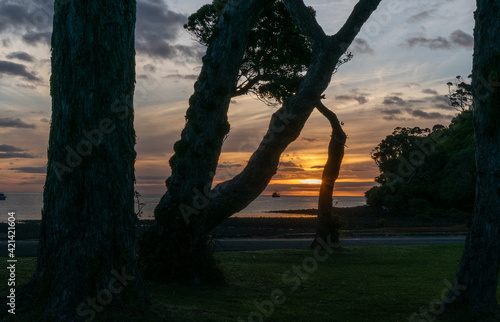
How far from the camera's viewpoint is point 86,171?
5629 millimetres

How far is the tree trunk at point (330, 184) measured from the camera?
16.5m

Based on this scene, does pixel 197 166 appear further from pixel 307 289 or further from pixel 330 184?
pixel 330 184

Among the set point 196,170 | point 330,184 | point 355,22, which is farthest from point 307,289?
Result: point 330,184

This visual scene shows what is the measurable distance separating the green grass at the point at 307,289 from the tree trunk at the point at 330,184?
5.71 feet

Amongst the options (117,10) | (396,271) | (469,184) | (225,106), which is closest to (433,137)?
(469,184)

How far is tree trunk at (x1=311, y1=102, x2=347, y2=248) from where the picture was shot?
16.5 m

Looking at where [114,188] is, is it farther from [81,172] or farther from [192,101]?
[192,101]

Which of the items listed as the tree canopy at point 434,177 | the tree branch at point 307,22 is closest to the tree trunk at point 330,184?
the tree branch at point 307,22

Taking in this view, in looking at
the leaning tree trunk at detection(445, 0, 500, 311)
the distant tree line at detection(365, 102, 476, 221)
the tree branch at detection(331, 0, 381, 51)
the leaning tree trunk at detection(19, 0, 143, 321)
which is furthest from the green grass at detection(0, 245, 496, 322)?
the distant tree line at detection(365, 102, 476, 221)

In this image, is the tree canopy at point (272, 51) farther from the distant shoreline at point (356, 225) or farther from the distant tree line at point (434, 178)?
the distant tree line at point (434, 178)

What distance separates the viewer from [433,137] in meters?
58.4

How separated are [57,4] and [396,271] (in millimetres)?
10390

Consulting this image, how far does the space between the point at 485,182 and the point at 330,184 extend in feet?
31.3

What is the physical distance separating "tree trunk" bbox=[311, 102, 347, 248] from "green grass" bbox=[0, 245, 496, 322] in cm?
174
